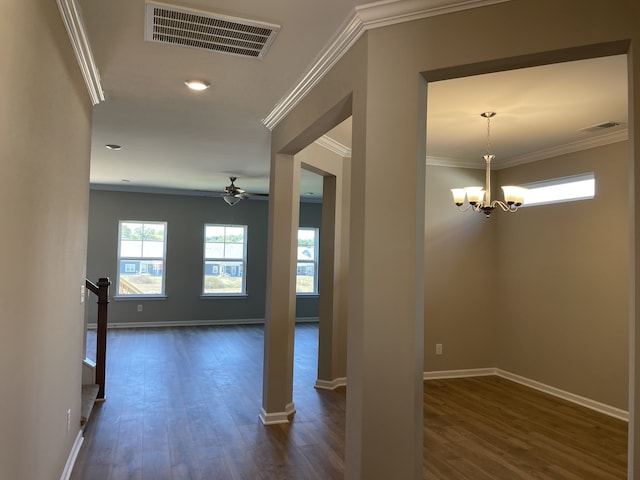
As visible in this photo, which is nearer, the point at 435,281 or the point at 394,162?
the point at 394,162

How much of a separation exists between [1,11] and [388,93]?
4.92 ft

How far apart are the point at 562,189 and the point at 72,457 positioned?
4982 mm

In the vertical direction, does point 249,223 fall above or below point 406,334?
→ above

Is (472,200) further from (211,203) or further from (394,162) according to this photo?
(211,203)

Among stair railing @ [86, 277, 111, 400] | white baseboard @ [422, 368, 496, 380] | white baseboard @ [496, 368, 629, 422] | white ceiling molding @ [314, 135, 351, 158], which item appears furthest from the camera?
white baseboard @ [422, 368, 496, 380]

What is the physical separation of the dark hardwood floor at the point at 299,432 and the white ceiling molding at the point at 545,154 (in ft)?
8.35

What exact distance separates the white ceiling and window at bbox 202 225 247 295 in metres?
3.80

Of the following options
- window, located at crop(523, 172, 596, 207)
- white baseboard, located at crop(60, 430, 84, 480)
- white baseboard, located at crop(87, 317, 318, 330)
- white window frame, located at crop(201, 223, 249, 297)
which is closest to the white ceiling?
window, located at crop(523, 172, 596, 207)

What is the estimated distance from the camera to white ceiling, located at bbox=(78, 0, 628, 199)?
2371 mm

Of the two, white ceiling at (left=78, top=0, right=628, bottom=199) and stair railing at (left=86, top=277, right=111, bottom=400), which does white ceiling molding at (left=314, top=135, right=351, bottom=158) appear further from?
stair railing at (left=86, top=277, right=111, bottom=400)

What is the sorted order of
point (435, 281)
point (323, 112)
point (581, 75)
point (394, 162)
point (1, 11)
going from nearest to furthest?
point (1, 11) < point (394, 162) < point (323, 112) < point (581, 75) < point (435, 281)

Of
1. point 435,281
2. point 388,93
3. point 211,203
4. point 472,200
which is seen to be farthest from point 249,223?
point 388,93

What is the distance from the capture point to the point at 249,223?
973cm

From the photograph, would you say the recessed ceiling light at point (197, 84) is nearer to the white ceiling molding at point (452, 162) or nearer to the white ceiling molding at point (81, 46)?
the white ceiling molding at point (81, 46)
